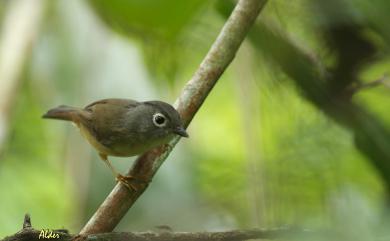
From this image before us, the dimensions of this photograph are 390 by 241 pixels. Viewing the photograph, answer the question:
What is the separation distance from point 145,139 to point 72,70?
0.74 m

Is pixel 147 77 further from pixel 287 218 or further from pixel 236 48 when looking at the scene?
pixel 287 218

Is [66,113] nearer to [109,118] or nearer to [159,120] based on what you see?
[109,118]

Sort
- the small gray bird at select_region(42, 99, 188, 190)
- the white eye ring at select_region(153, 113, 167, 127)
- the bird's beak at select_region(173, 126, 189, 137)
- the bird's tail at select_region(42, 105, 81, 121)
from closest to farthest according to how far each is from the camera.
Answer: the bird's beak at select_region(173, 126, 189, 137), the white eye ring at select_region(153, 113, 167, 127), the small gray bird at select_region(42, 99, 188, 190), the bird's tail at select_region(42, 105, 81, 121)

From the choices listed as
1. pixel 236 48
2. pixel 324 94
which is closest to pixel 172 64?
pixel 236 48

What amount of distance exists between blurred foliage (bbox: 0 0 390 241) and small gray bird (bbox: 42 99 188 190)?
0.31ft

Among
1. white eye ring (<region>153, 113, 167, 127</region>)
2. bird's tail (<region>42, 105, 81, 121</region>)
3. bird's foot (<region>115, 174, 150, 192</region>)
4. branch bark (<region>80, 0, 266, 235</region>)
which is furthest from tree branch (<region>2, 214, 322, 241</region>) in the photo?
bird's tail (<region>42, 105, 81, 121</region>)

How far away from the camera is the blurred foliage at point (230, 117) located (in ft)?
4.46

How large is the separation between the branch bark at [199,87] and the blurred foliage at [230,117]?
4.6 inches

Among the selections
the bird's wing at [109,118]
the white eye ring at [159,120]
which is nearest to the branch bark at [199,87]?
the white eye ring at [159,120]

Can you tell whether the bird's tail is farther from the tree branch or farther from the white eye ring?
the tree branch

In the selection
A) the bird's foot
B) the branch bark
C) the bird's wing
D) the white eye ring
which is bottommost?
the bird's wing

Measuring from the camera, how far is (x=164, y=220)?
10.4ft

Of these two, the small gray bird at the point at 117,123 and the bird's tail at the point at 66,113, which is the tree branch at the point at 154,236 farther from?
the bird's tail at the point at 66,113

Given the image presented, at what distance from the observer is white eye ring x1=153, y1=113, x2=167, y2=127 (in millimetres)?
3466
